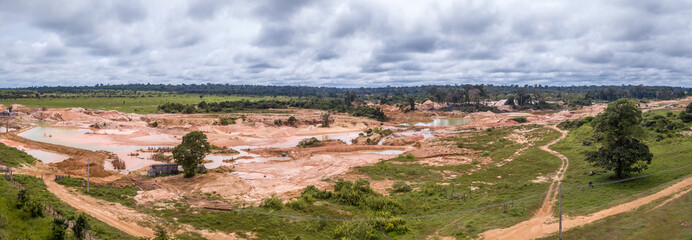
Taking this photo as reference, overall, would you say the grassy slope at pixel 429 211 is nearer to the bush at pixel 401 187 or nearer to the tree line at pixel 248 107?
the bush at pixel 401 187

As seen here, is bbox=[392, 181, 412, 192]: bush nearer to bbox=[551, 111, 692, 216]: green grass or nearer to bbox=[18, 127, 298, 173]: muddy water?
bbox=[551, 111, 692, 216]: green grass

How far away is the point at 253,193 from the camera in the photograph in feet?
105

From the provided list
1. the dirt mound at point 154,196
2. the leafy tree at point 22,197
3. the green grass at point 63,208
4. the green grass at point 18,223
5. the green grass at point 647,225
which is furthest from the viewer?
the dirt mound at point 154,196

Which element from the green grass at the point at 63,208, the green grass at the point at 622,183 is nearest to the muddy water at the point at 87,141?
the green grass at the point at 63,208

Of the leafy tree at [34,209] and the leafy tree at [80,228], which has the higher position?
the leafy tree at [34,209]

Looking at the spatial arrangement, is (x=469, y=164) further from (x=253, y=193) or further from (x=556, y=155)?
(x=253, y=193)

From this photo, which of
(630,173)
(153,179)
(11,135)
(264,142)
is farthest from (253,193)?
(11,135)

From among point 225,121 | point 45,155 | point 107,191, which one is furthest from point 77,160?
point 225,121

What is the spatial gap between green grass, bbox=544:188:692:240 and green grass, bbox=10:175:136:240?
22.4 metres

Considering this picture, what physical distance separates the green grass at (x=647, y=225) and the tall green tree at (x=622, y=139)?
18.8 feet

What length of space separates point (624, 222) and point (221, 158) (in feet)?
148

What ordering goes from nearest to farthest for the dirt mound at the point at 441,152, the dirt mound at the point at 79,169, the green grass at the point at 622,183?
the green grass at the point at 622,183 < the dirt mound at the point at 79,169 < the dirt mound at the point at 441,152

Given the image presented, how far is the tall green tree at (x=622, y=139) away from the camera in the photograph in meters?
24.1

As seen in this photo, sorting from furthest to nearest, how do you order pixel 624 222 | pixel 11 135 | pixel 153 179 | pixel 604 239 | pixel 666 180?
pixel 11 135 → pixel 153 179 → pixel 666 180 → pixel 624 222 → pixel 604 239
